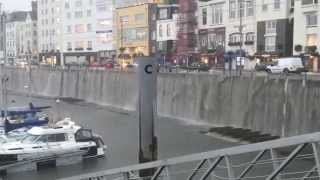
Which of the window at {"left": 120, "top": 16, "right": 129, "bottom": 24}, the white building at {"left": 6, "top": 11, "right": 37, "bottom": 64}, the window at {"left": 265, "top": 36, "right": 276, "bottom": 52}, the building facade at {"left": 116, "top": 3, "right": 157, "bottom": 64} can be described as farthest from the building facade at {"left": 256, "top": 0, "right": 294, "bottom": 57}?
the white building at {"left": 6, "top": 11, "right": 37, "bottom": 64}

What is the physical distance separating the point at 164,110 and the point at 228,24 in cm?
2744

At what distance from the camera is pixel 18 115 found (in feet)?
173

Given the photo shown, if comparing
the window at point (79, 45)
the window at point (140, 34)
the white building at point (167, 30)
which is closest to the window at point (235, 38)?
the white building at point (167, 30)

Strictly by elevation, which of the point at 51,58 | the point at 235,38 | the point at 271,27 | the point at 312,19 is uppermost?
the point at 312,19

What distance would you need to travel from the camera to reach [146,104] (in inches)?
401

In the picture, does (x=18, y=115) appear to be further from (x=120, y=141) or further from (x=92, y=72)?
(x=92, y=72)

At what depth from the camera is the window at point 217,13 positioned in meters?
85.2

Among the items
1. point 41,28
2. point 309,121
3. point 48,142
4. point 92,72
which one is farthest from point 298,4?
point 41,28

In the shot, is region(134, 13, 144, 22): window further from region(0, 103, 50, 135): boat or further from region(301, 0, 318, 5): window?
region(0, 103, 50, 135): boat

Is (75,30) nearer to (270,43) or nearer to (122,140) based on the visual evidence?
(270,43)

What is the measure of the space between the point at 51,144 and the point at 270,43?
43953 mm

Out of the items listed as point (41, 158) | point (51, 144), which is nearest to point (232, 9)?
point (51, 144)

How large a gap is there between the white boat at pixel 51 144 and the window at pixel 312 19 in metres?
37.0

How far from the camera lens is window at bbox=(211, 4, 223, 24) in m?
85.2
